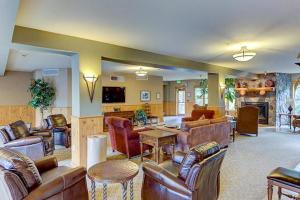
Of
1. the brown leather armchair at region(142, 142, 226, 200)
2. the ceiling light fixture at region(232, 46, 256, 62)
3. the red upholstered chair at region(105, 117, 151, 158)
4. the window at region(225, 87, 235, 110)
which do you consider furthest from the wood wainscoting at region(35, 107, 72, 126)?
the window at region(225, 87, 235, 110)

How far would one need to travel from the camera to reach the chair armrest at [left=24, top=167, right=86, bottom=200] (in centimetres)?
206

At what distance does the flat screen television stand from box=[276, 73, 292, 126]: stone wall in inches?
304

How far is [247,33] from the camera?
406 cm

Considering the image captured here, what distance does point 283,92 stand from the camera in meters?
11.0

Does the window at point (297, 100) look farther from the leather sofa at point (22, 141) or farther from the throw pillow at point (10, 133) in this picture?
the throw pillow at point (10, 133)

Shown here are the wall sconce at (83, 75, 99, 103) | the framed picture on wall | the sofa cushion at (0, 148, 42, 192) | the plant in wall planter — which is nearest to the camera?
the sofa cushion at (0, 148, 42, 192)

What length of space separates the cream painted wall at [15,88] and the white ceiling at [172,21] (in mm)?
6578

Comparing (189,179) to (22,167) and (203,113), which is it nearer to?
(22,167)

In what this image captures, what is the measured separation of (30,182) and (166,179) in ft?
4.59

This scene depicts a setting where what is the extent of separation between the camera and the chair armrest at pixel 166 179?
7.34ft

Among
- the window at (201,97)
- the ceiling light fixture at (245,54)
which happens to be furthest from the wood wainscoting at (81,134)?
the window at (201,97)

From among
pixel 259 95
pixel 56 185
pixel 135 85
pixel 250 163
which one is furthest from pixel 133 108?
pixel 56 185

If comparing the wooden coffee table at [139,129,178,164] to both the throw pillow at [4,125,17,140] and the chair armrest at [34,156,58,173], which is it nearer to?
the chair armrest at [34,156,58,173]

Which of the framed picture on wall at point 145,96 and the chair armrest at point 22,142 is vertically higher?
the framed picture on wall at point 145,96
